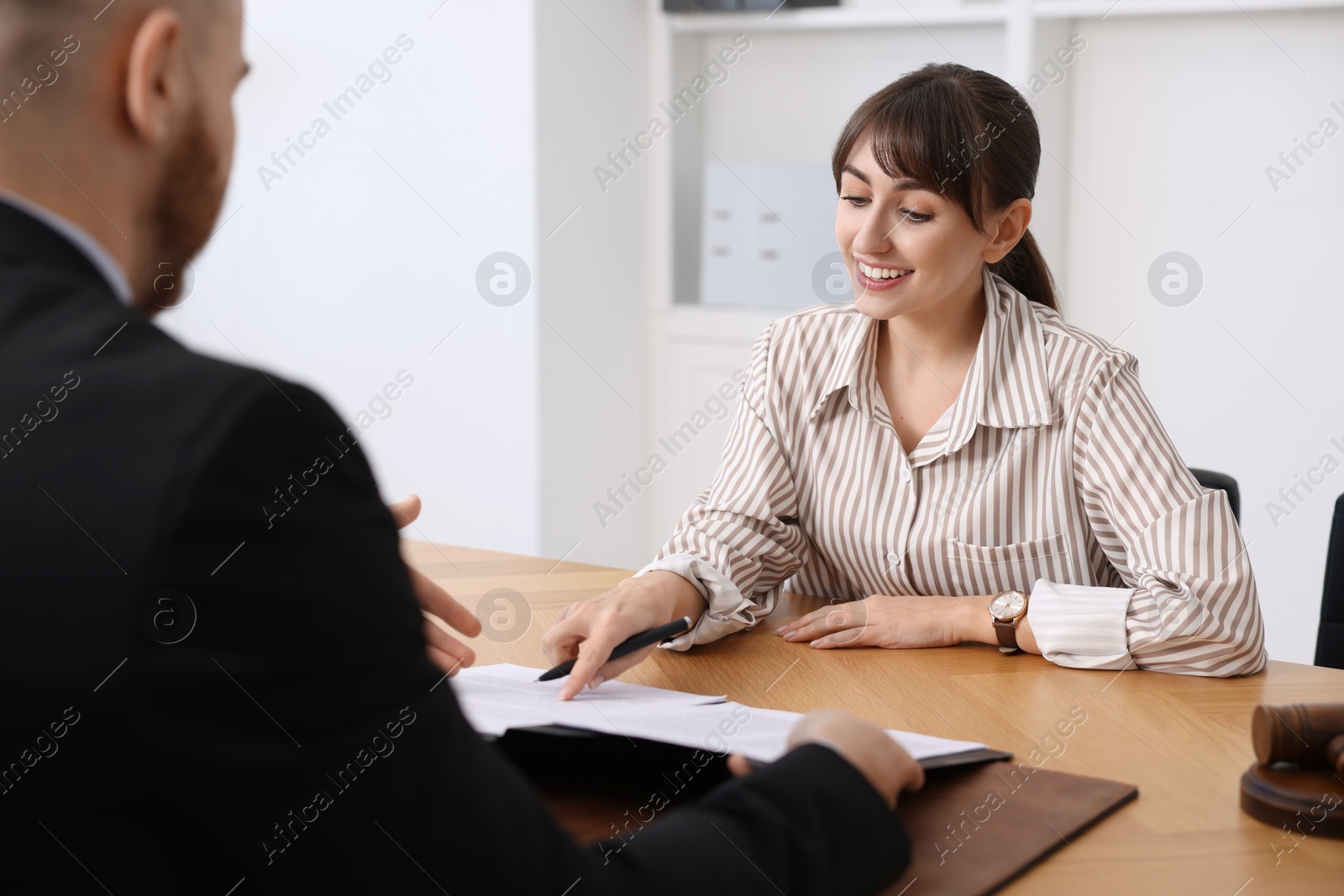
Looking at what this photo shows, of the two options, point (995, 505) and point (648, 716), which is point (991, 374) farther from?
point (648, 716)

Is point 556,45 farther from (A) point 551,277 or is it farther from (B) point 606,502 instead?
(B) point 606,502

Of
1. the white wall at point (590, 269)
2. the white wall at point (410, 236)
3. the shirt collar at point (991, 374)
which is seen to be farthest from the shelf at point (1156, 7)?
the shirt collar at point (991, 374)

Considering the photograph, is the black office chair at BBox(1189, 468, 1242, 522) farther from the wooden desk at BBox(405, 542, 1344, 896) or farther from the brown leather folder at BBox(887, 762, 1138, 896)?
the brown leather folder at BBox(887, 762, 1138, 896)

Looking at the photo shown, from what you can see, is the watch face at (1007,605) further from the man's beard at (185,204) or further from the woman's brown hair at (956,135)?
the man's beard at (185,204)

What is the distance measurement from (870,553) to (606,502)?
80.3 inches

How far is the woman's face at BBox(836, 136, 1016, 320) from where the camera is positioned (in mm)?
1724

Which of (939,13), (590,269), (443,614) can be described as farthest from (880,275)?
(590,269)

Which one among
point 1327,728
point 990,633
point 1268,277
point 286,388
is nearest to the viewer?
point 286,388

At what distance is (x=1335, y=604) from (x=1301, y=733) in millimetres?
789

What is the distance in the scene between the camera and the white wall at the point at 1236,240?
288 centimetres

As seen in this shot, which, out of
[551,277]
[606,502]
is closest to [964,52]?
[551,277]

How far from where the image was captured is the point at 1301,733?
1.02 meters

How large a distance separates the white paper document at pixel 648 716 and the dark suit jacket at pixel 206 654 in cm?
33

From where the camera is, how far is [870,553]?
1747 mm
